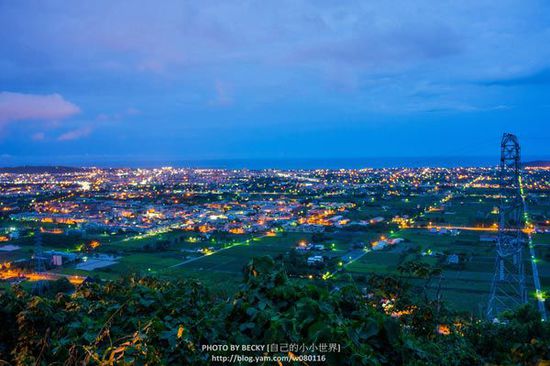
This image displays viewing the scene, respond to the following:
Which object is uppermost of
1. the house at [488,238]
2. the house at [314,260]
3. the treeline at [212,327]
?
the treeline at [212,327]

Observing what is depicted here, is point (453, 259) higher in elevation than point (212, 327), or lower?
lower

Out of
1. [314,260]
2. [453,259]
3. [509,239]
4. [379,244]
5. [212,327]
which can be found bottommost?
[453,259]

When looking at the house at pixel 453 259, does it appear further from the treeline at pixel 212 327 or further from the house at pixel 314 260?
the treeline at pixel 212 327

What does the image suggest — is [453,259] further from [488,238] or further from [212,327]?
[212,327]

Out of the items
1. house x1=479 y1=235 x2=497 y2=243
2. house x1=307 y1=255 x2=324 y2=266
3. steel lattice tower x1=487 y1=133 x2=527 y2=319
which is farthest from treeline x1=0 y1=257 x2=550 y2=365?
house x1=479 y1=235 x2=497 y2=243

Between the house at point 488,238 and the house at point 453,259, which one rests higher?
the house at point 488,238

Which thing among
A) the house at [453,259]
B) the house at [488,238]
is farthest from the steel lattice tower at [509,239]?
the house at [488,238]

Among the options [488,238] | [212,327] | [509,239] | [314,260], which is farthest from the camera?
[488,238]

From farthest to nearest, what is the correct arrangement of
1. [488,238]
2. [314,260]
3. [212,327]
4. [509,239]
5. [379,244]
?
[488,238] → [379,244] → [314,260] → [509,239] → [212,327]

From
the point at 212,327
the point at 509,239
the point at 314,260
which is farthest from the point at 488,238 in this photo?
the point at 212,327
